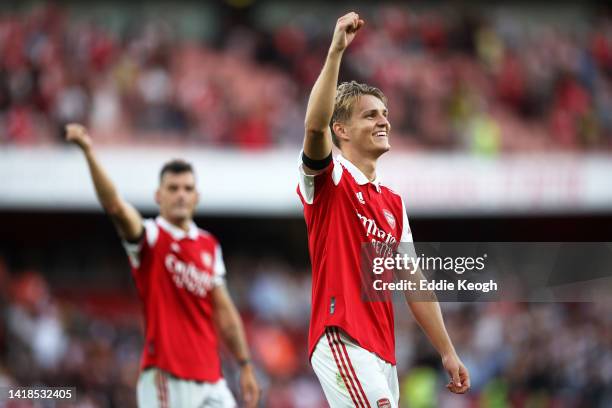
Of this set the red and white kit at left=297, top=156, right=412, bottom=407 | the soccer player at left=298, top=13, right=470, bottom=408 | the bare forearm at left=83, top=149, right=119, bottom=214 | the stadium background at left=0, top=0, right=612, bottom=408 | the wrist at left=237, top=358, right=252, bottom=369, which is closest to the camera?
the soccer player at left=298, top=13, right=470, bottom=408

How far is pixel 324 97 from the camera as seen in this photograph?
4684 mm

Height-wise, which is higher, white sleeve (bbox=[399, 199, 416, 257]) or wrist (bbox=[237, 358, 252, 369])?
white sleeve (bbox=[399, 199, 416, 257])

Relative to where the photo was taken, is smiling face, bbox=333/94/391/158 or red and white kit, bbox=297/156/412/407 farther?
smiling face, bbox=333/94/391/158

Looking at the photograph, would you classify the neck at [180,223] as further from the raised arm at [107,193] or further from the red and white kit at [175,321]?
the raised arm at [107,193]

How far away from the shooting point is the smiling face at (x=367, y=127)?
17.2 ft

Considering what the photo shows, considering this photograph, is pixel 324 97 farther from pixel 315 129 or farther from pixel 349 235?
pixel 349 235

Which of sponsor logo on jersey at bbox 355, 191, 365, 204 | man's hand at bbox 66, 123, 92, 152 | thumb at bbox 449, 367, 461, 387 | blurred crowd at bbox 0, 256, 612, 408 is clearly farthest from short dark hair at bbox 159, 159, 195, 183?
blurred crowd at bbox 0, 256, 612, 408

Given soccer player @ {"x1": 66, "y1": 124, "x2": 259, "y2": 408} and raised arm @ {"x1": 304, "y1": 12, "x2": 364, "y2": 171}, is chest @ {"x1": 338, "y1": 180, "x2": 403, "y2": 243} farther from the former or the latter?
soccer player @ {"x1": 66, "y1": 124, "x2": 259, "y2": 408}

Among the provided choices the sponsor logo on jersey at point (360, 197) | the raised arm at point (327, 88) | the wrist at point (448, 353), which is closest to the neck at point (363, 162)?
the sponsor logo on jersey at point (360, 197)

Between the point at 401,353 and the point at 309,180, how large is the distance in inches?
410

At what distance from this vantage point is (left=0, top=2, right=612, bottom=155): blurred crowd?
17.1 metres

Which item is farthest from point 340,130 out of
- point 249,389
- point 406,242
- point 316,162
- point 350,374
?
point 249,389

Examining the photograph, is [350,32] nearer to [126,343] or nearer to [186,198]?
[186,198]

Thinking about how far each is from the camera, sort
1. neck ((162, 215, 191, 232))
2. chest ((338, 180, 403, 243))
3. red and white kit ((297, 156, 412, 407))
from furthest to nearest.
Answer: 1. neck ((162, 215, 191, 232))
2. chest ((338, 180, 403, 243))
3. red and white kit ((297, 156, 412, 407))
